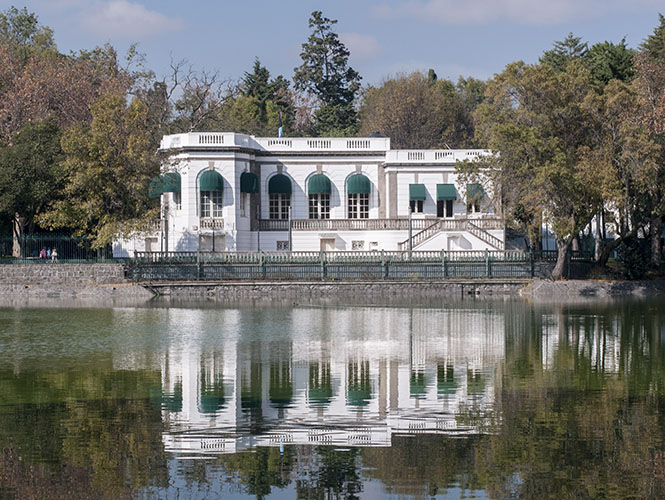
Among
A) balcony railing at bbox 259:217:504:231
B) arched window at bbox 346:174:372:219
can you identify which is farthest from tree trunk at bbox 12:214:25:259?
arched window at bbox 346:174:372:219

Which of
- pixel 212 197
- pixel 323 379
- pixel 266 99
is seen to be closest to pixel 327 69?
pixel 266 99

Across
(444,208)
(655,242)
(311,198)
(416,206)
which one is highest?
(311,198)

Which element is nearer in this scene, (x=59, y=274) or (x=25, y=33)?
(x=59, y=274)

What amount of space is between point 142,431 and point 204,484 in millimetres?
3198

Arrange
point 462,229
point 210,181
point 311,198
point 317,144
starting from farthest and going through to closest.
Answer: point 311,198 → point 317,144 → point 210,181 → point 462,229

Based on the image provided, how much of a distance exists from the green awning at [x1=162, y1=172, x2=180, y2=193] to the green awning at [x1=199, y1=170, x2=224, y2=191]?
1.45m

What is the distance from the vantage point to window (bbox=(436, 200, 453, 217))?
62.1 m

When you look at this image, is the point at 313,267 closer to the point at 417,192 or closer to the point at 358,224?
the point at 358,224

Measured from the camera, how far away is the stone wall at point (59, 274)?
49312 mm

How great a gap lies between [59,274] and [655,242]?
1242 inches

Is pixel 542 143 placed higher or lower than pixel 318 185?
higher

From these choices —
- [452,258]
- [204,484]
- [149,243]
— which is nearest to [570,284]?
[452,258]

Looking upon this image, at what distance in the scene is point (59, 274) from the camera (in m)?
49.4

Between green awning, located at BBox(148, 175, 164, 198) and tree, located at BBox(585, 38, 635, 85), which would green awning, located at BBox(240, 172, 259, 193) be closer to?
green awning, located at BBox(148, 175, 164, 198)
